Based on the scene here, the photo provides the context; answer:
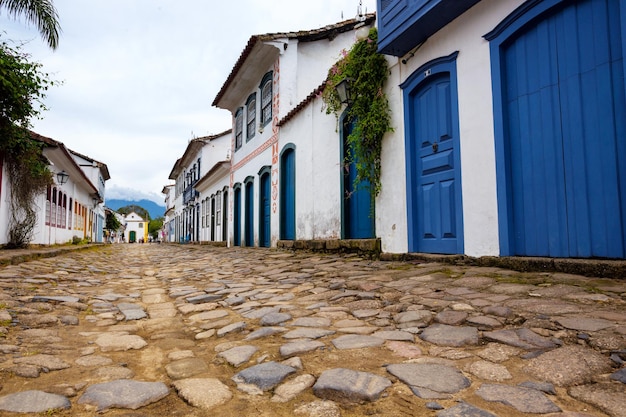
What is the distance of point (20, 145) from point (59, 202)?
6.68 m

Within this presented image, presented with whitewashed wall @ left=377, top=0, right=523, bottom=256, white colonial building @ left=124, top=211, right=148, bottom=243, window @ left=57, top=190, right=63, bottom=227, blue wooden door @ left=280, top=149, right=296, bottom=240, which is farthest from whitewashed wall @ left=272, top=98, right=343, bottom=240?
white colonial building @ left=124, top=211, right=148, bottom=243

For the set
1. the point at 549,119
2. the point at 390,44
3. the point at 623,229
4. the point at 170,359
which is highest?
the point at 390,44

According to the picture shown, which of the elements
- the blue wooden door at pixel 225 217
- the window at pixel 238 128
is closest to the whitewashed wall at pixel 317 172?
the window at pixel 238 128

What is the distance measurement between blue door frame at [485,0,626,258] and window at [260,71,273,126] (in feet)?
26.7

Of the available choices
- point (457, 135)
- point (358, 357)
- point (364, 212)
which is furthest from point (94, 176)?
point (358, 357)

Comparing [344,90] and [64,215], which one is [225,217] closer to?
[64,215]

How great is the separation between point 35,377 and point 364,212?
5770mm

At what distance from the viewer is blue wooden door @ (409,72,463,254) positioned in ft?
16.7

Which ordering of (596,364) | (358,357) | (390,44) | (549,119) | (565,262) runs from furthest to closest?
(390,44)
(549,119)
(565,262)
(358,357)
(596,364)

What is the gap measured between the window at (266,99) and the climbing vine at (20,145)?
547 centimetres

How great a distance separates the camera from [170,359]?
227 cm

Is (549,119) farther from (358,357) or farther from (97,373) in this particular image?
(97,373)

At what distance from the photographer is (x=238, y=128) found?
15.5m

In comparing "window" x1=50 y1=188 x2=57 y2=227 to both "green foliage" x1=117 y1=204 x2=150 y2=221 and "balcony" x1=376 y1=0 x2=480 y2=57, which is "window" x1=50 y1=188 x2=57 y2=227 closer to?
"balcony" x1=376 y1=0 x2=480 y2=57
